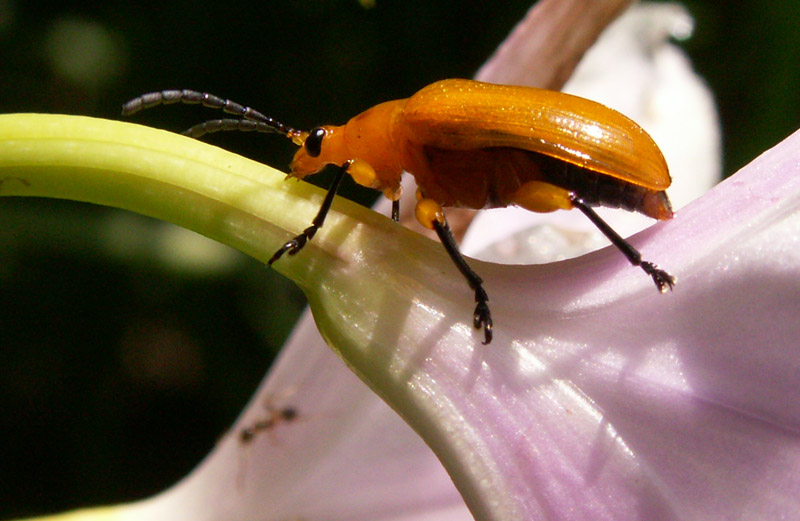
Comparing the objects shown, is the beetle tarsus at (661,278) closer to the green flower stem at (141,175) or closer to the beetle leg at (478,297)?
the beetle leg at (478,297)

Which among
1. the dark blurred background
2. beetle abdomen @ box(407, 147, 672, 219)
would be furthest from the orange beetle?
the dark blurred background

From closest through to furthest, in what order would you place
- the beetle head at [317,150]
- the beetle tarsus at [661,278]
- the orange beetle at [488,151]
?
1. the beetle tarsus at [661,278]
2. the orange beetle at [488,151]
3. the beetle head at [317,150]

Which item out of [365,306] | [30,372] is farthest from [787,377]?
[30,372]

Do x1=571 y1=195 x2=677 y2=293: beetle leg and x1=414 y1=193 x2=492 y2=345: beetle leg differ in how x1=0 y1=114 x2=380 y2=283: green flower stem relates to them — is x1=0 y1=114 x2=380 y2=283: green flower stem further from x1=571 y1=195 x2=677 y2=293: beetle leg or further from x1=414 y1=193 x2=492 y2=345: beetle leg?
x1=571 y1=195 x2=677 y2=293: beetle leg

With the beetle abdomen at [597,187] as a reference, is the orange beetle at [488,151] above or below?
above

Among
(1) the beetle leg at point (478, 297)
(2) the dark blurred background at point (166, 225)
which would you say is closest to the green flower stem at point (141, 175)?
(1) the beetle leg at point (478, 297)

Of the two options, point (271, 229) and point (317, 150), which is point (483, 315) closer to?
point (271, 229)
